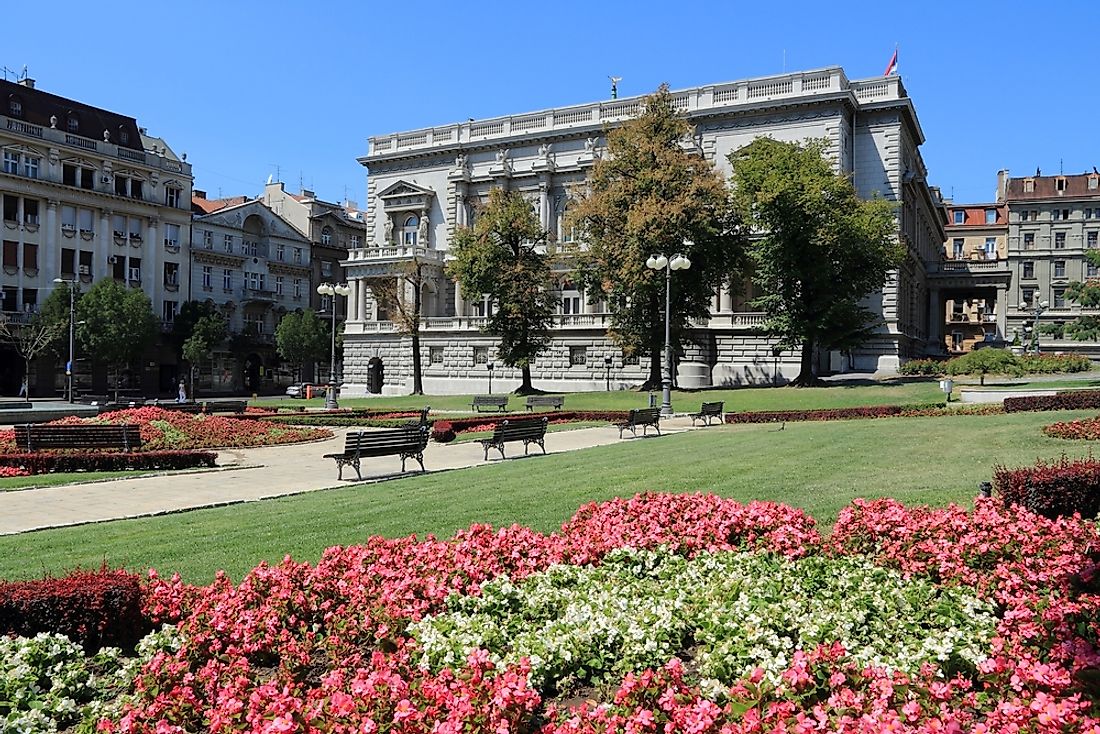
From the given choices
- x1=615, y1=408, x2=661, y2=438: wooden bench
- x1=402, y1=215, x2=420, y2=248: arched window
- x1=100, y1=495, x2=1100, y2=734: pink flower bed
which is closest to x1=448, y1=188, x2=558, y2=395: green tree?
x1=402, y1=215, x2=420, y2=248: arched window

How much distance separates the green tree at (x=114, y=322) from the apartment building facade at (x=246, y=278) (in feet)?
28.8

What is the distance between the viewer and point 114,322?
64.8 metres

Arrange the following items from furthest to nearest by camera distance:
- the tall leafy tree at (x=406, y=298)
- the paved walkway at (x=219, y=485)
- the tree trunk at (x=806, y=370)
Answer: the tall leafy tree at (x=406, y=298) < the tree trunk at (x=806, y=370) < the paved walkway at (x=219, y=485)

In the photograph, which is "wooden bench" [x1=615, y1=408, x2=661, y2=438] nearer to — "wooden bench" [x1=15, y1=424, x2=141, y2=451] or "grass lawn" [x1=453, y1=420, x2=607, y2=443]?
"grass lawn" [x1=453, y1=420, x2=607, y2=443]

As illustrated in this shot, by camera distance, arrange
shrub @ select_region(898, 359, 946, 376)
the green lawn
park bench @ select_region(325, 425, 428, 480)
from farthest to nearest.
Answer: shrub @ select_region(898, 359, 946, 376) → park bench @ select_region(325, 425, 428, 480) → the green lawn

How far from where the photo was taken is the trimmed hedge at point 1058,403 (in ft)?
80.4

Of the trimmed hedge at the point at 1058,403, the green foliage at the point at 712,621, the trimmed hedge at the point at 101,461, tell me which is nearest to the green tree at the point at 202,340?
the trimmed hedge at the point at 101,461

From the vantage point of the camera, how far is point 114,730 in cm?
502

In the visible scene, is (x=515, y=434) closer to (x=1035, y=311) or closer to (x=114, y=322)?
(x=114, y=322)

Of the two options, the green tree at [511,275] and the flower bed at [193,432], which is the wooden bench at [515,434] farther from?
the green tree at [511,275]

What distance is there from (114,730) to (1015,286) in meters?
107

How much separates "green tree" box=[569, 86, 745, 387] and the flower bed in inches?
860

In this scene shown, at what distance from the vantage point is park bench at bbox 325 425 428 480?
18281mm

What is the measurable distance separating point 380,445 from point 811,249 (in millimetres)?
32075
